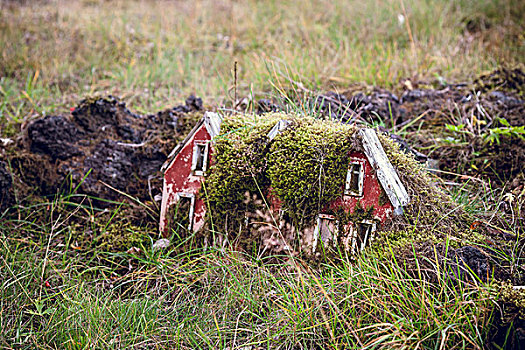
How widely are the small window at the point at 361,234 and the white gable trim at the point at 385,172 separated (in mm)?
178

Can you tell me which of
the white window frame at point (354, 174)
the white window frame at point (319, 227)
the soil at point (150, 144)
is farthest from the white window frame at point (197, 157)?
the white window frame at point (354, 174)

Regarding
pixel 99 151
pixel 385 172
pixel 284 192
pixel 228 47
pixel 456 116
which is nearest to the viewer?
pixel 385 172

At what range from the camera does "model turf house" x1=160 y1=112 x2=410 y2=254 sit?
7.01 ft

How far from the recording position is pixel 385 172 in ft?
6.83

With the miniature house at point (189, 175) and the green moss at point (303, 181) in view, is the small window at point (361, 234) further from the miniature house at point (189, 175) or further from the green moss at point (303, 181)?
the miniature house at point (189, 175)

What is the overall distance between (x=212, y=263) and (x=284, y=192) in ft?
2.02

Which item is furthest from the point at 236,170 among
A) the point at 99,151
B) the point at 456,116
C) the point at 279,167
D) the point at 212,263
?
the point at 456,116

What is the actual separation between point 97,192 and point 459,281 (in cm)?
253

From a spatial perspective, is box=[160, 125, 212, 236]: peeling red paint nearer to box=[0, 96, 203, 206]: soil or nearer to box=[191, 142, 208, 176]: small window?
box=[191, 142, 208, 176]: small window

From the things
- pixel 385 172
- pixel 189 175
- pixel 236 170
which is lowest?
pixel 189 175

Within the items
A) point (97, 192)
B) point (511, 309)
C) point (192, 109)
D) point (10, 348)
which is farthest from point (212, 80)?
point (511, 309)

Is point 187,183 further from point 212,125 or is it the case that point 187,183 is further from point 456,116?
point 456,116

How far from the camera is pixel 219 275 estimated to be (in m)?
2.30

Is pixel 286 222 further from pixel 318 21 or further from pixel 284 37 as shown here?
pixel 318 21
